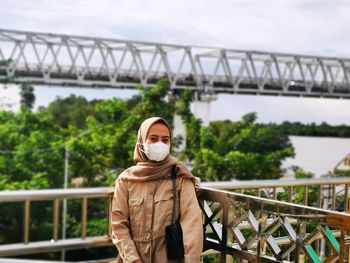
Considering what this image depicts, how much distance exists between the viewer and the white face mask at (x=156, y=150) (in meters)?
3.15

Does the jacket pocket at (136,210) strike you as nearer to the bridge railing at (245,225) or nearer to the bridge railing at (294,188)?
the bridge railing at (245,225)

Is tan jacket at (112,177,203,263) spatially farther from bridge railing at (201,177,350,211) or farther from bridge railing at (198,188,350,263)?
bridge railing at (201,177,350,211)

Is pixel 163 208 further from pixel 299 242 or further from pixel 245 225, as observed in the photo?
pixel 245 225

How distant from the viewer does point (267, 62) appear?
1783 inches

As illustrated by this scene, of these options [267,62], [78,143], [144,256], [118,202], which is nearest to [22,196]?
[118,202]

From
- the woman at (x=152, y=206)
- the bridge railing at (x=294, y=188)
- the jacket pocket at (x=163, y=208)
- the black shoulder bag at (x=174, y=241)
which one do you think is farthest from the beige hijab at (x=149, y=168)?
the bridge railing at (x=294, y=188)

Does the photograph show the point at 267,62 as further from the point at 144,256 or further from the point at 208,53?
the point at 144,256

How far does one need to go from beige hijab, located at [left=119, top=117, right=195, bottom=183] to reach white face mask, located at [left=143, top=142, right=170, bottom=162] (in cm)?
4

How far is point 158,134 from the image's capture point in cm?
319

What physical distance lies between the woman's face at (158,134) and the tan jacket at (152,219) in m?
0.23

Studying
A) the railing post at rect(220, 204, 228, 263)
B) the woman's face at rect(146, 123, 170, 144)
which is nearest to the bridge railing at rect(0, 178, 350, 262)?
the railing post at rect(220, 204, 228, 263)

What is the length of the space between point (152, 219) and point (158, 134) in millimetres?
480

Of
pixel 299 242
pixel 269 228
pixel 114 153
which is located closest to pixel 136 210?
pixel 269 228

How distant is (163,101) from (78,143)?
3.19 meters
